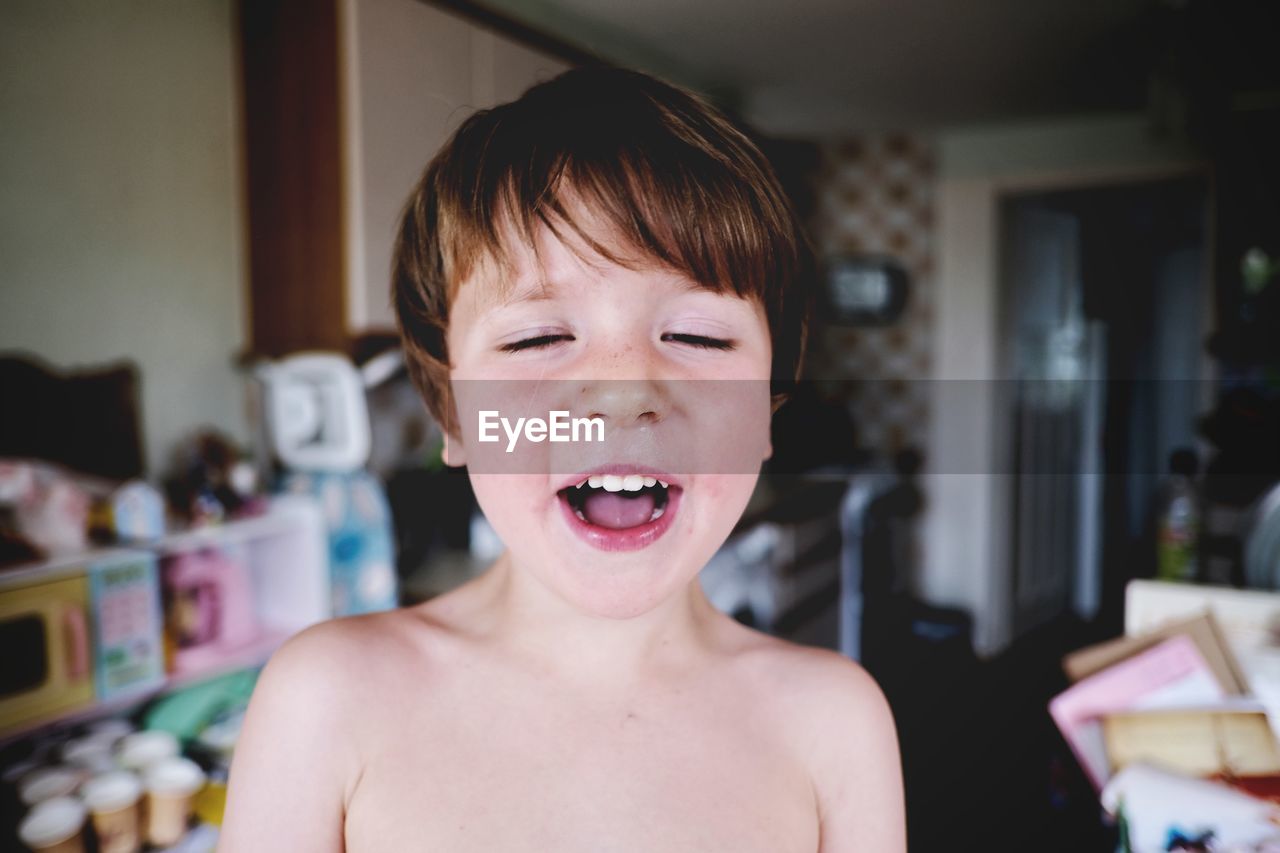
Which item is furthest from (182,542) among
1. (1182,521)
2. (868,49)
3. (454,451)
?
(1182,521)

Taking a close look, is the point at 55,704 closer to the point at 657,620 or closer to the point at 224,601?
the point at 224,601

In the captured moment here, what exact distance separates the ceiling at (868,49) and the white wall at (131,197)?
563 mm

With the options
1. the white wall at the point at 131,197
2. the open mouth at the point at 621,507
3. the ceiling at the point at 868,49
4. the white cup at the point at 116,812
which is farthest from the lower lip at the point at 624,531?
the white wall at the point at 131,197

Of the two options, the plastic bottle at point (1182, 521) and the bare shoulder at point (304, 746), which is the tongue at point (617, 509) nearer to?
the bare shoulder at point (304, 746)

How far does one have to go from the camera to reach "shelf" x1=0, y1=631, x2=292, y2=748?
35.0 inches

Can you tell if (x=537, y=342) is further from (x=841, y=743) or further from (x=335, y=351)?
(x=335, y=351)

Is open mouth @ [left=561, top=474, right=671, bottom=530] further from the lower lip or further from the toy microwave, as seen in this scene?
the toy microwave

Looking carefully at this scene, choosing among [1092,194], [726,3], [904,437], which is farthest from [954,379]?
[726,3]

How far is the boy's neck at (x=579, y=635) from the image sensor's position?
446mm

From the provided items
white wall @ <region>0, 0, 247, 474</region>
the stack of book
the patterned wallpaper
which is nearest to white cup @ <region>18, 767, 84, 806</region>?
white wall @ <region>0, 0, 247, 474</region>

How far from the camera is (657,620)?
466 mm

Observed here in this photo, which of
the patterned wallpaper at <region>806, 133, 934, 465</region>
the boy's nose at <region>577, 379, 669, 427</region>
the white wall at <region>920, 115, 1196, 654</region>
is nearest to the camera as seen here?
the boy's nose at <region>577, 379, 669, 427</region>

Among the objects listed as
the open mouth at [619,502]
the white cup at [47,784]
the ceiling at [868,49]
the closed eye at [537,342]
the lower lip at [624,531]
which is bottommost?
the white cup at [47,784]

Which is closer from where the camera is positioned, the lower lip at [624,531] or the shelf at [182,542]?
the lower lip at [624,531]
